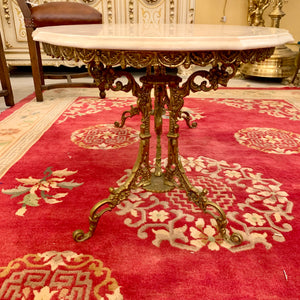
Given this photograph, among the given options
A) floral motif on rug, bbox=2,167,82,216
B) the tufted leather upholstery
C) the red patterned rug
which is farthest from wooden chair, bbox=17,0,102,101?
floral motif on rug, bbox=2,167,82,216

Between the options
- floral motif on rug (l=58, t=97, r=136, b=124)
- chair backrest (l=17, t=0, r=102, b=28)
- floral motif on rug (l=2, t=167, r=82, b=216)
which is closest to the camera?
floral motif on rug (l=2, t=167, r=82, b=216)

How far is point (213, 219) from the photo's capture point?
1087 mm

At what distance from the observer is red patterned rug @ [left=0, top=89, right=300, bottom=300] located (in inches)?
31.9

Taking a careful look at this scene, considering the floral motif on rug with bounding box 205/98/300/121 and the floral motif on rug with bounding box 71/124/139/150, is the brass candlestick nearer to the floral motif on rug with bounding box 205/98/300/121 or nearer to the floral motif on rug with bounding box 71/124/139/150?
the floral motif on rug with bounding box 205/98/300/121

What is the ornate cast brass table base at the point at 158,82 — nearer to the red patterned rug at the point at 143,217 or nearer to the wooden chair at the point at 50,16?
the red patterned rug at the point at 143,217

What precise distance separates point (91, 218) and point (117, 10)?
316cm

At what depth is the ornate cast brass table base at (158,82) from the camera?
0.75 m

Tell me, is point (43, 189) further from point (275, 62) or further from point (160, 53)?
point (275, 62)

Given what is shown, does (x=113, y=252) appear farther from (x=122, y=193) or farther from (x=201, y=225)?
(x=201, y=225)

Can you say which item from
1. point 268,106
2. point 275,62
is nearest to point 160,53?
point 268,106

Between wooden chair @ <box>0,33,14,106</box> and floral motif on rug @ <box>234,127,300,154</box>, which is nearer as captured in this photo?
floral motif on rug @ <box>234,127,300,154</box>

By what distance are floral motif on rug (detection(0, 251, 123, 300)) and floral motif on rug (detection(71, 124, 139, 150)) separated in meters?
0.86

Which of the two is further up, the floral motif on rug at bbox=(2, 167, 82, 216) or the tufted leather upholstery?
the tufted leather upholstery

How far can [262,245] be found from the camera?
0.96 meters
